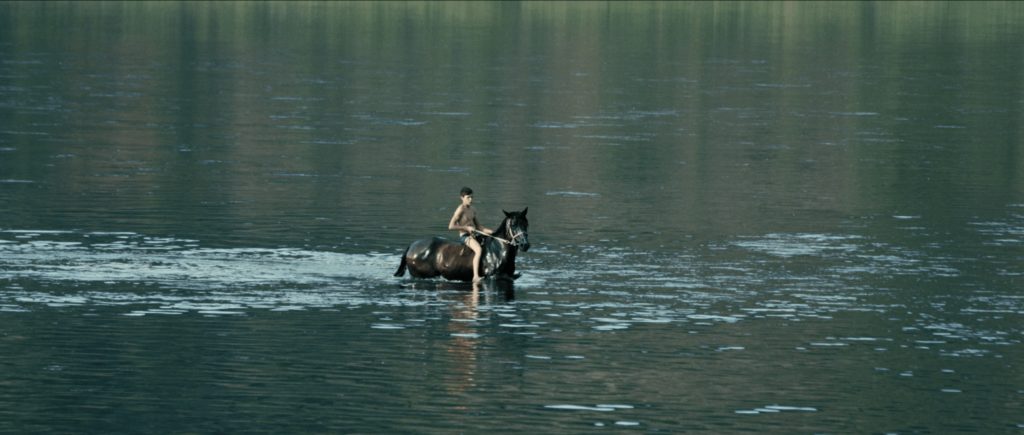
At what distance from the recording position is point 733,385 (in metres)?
18.0

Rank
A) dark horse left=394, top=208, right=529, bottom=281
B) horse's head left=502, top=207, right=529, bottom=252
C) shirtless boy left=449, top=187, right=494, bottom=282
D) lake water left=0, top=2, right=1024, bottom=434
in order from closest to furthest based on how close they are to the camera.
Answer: lake water left=0, top=2, right=1024, bottom=434
horse's head left=502, top=207, right=529, bottom=252
shirtless boy left=449, top=187, right=494, bottom=282
dark horse left=394, top=208, right=529, bottom=281

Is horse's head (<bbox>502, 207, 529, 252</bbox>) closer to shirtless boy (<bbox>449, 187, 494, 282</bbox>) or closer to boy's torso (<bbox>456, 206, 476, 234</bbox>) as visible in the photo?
shirtless boy (<bbox>449, 187, 494, 282</bbox>)

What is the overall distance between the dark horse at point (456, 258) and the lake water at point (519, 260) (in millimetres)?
485

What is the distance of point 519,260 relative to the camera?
26953 mm

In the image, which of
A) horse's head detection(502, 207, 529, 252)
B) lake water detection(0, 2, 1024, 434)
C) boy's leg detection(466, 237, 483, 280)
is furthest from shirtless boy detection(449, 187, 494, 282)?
lake water detection(0, 2, 1024, 434)

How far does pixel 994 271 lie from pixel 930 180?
531 inches

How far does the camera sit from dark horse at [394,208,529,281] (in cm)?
2455

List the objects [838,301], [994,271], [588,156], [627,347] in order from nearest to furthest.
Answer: [627,347], [838,301], [994,271], [588,156]

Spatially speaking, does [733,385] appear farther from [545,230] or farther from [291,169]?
Result: [291,169]

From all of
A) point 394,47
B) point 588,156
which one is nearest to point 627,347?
point 588,156

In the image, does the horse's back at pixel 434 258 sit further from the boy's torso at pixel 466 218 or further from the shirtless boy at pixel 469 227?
the boy's torso at pixel 466 218

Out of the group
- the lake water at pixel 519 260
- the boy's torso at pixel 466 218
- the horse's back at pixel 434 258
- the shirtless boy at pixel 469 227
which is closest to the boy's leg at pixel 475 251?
the shirtless boy at pixel 469 227

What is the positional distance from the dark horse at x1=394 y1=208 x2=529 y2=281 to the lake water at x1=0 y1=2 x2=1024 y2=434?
1.59 ft

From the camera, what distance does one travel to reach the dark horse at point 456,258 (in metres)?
24.5
